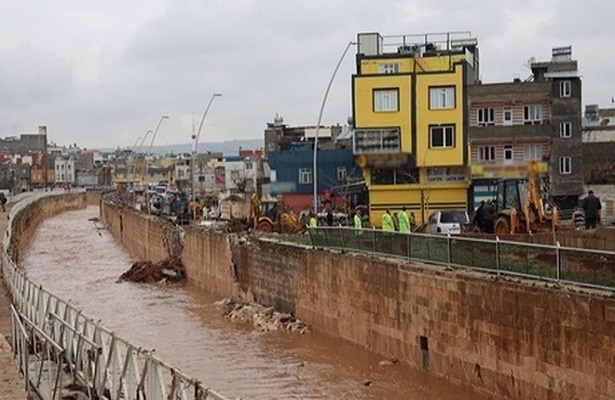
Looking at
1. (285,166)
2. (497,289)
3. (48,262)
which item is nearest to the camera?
(497,289)

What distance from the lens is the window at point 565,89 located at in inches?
2228

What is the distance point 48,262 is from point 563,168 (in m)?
31.0

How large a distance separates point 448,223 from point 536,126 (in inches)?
809

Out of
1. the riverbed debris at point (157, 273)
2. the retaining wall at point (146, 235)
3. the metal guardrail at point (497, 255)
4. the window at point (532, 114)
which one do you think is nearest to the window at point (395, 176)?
the window at point (532, 114)

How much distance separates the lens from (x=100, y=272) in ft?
179

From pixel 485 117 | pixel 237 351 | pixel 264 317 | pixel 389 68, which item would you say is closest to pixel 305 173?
pixel 389 68

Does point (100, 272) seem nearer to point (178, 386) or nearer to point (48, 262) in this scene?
point (48, 262)

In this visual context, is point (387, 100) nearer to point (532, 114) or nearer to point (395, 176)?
point (395, 176)

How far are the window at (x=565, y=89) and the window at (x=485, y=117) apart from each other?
442 cm

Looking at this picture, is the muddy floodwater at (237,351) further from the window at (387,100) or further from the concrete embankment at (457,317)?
the window at (387,100)

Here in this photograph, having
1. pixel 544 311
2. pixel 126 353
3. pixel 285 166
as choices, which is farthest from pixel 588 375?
pixel 285 166

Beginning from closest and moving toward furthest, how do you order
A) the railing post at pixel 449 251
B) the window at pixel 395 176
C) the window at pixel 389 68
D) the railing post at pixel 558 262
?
1. the railing post at pixel 558 262
2. the railing post at pixel 449 251
3. the window at pixel 395 176
4. the window at pixel 389 68

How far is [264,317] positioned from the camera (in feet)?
105

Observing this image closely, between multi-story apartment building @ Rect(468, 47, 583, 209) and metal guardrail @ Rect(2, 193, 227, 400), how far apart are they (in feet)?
124
